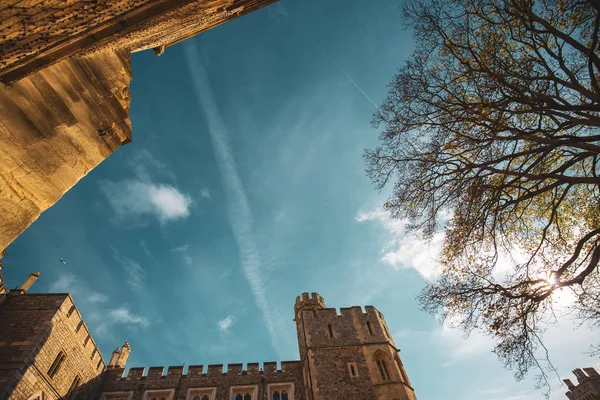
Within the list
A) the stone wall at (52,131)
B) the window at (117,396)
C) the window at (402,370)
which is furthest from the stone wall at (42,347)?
the window at (402,370)

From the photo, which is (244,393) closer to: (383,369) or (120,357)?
(383,369)

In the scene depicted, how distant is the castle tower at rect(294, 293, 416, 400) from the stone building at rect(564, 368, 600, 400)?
20.9 meters

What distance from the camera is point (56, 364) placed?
13.0m

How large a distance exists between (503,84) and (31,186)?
7595mm

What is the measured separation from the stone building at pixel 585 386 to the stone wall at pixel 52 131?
36.3 meters

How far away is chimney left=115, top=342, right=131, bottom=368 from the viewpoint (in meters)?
19.3

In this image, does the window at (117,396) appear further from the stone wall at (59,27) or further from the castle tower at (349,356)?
the stone wall at (59,27)

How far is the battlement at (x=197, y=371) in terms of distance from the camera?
1650 centimetres

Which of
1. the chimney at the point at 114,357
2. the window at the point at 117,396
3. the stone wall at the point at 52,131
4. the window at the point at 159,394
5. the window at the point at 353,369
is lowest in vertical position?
the stone wall at the point at 52,131

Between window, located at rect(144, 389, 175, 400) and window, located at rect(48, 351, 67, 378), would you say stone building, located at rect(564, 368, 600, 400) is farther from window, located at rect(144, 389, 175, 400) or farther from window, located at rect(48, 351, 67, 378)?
window, located at rect(48, 351, 67, 378)

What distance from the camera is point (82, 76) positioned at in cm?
254

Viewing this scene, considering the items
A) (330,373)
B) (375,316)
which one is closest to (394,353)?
(375,316)

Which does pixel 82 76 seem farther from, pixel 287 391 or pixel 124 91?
pixel 287 391

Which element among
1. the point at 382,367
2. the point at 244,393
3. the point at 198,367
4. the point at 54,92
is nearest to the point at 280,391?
the point at 244,393
